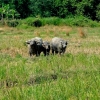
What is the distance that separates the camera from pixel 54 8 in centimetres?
3691

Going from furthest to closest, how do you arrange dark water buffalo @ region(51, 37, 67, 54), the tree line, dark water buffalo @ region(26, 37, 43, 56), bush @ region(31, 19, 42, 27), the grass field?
the tree line < bush @ region(31, 19, 42, 27) < dark water buffalo @ region(51, 37, 67, 54) < dark water buffalo @ region(26, 37, 43, 56) < the grass field

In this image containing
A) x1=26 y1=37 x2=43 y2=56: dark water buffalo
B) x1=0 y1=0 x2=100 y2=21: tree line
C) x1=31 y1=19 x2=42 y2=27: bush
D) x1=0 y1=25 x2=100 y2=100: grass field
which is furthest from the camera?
x1=0 y1=0 x2=100 y2=21: tree line

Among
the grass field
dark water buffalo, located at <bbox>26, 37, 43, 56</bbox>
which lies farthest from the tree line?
the grass field

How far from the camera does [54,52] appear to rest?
10164 millimetres

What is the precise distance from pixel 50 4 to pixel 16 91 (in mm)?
32561

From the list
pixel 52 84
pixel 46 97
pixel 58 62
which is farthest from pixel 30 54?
pixel 46 97

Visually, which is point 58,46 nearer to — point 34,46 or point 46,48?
point 46,48

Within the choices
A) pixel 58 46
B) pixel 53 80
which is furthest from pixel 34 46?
pixel 53 80

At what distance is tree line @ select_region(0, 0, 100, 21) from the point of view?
34938 mm

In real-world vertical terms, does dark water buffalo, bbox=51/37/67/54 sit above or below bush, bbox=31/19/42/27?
above

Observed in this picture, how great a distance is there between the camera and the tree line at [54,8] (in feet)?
115

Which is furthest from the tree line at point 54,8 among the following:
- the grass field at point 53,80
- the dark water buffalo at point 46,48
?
the grass field at point 53,80

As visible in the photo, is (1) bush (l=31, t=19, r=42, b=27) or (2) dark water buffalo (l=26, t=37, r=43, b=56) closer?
(2) dark water buffalo (l=26, t=37, r=43, b=56)

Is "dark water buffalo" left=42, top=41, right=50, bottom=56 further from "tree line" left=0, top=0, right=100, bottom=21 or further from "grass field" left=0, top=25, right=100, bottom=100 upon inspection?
"tree line" left=0, top=0, right=100, bottom=21
